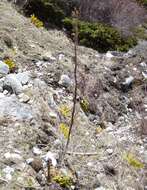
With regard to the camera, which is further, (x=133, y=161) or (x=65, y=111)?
(x=65, y=111)

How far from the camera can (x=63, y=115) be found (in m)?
4.94

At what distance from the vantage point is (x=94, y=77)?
20.7 ft

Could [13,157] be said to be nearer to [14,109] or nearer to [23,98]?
[14,109]

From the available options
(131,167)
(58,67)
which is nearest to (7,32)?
(58,67)

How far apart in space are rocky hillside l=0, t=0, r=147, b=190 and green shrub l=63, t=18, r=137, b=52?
75 centimetres

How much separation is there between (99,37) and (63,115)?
3510mm

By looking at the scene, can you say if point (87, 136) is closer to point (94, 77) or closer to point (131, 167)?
point (131, 167)

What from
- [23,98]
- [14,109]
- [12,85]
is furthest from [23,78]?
[14,109]

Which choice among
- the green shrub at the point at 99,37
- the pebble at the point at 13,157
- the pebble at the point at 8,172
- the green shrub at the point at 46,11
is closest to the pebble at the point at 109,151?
the pebble at the point at 13,157

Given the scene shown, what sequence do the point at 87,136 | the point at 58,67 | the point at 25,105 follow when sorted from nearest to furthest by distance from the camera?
the point at 25,105 → the point at 87,136 → the point at 58,67

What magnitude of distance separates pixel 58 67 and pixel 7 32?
752mm

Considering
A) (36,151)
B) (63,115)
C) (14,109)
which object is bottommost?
(63,115)

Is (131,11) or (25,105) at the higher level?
(25,105)

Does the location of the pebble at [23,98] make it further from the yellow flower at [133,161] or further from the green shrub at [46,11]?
the green shrub at [46,11]
